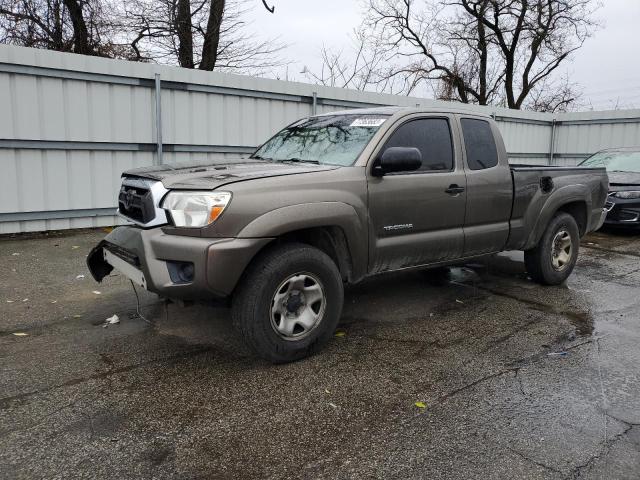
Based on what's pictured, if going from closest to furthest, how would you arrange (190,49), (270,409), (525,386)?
(270,409) → (525,386) → (190,49)

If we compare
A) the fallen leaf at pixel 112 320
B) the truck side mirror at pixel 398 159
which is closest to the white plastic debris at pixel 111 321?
the fallen leaf at pixel 112 320

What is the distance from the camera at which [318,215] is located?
12.3 feet

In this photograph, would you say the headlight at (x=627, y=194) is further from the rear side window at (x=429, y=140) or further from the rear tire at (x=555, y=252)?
the rear side window at (x=429, y=140)

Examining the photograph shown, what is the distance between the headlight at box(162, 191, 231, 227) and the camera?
339 centimetres

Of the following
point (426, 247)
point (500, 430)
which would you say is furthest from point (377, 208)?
point (500, 430)

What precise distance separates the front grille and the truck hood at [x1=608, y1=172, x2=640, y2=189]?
8958mm

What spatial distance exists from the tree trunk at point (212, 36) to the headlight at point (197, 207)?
1448 centimetres

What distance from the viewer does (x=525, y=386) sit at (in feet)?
11.3

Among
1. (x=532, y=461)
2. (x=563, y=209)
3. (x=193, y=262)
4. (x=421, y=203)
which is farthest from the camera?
(x=563, y=209)

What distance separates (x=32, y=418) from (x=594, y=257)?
25.6ft

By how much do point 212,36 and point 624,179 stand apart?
12.5 m

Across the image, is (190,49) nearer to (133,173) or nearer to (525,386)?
(133,173)

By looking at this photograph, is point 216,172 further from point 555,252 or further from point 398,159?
point 555,252

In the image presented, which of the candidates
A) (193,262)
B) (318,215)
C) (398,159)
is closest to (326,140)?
(398,159)
